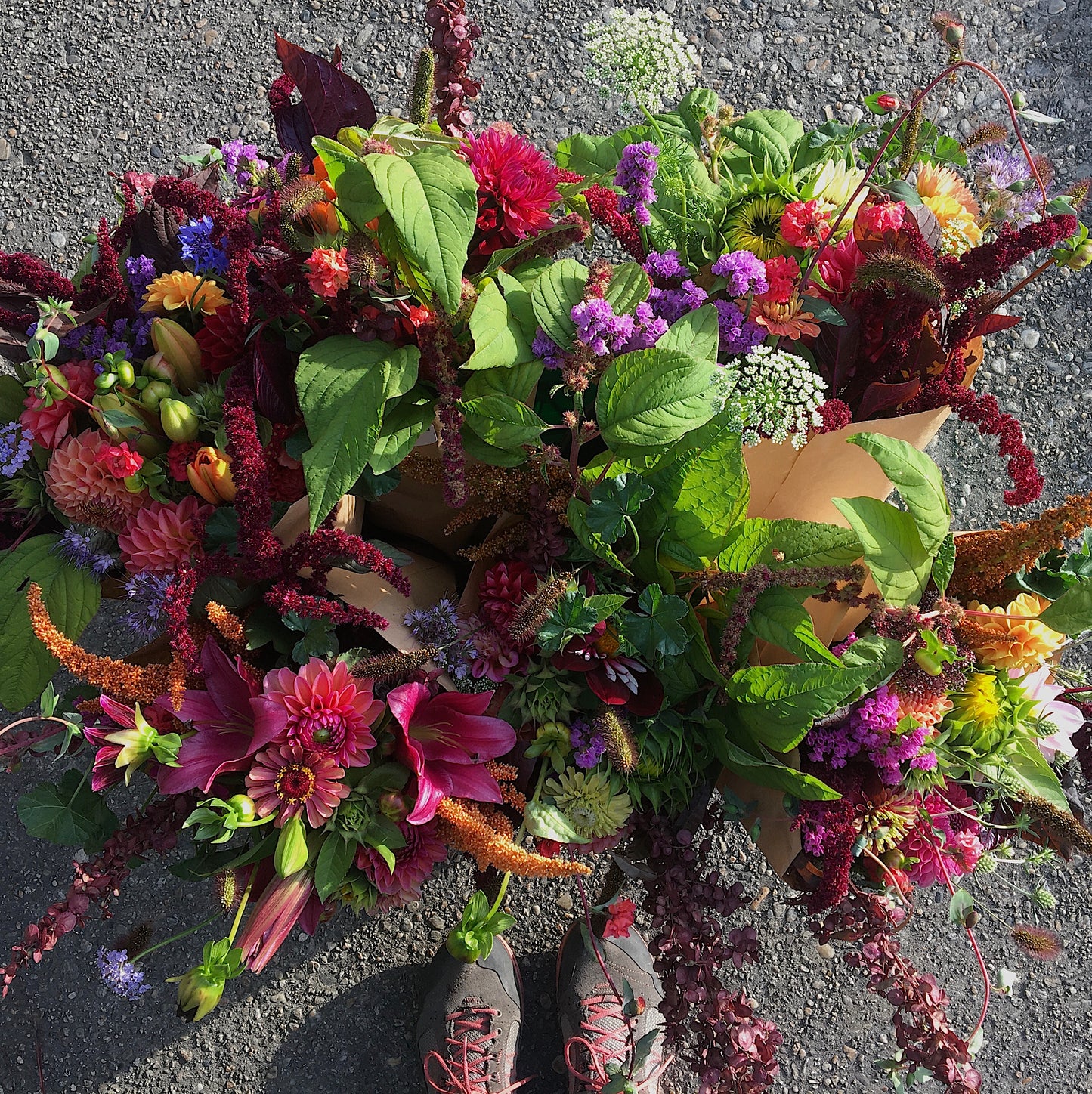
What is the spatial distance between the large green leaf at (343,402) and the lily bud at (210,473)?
0.40 feet

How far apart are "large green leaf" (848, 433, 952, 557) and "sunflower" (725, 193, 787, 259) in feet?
1.04

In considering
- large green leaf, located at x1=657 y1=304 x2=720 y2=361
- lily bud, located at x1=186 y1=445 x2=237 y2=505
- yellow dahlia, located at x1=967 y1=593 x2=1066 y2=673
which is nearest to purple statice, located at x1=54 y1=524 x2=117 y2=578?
lily bud, located at x1=186 y1=445 x2=237 y2=505

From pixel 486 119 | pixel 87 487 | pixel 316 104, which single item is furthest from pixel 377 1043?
pixel 486 119

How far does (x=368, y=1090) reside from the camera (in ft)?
4.94

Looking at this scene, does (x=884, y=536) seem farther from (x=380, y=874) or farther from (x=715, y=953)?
(x=380, y=874)

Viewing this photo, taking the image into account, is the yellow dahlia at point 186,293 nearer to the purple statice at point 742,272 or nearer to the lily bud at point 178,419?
the lily bud at point 178,419

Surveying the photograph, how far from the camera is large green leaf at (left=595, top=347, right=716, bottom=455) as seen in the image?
774 mm

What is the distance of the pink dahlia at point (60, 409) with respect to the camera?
0.88m

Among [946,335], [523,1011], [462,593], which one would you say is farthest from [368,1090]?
[946,335]

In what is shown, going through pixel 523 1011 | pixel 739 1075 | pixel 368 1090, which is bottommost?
pixel 368 1090

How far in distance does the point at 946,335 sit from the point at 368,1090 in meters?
1.50

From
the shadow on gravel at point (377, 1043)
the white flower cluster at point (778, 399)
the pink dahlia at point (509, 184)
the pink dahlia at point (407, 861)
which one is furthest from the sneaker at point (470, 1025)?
the pink dahlia at point (509, 184)

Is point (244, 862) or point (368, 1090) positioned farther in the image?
point (368, 1090)

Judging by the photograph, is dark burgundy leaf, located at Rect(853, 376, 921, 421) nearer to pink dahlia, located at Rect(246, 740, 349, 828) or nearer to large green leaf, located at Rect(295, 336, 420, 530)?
large green leaf, located at Rect(295, 336, 420, 530)
